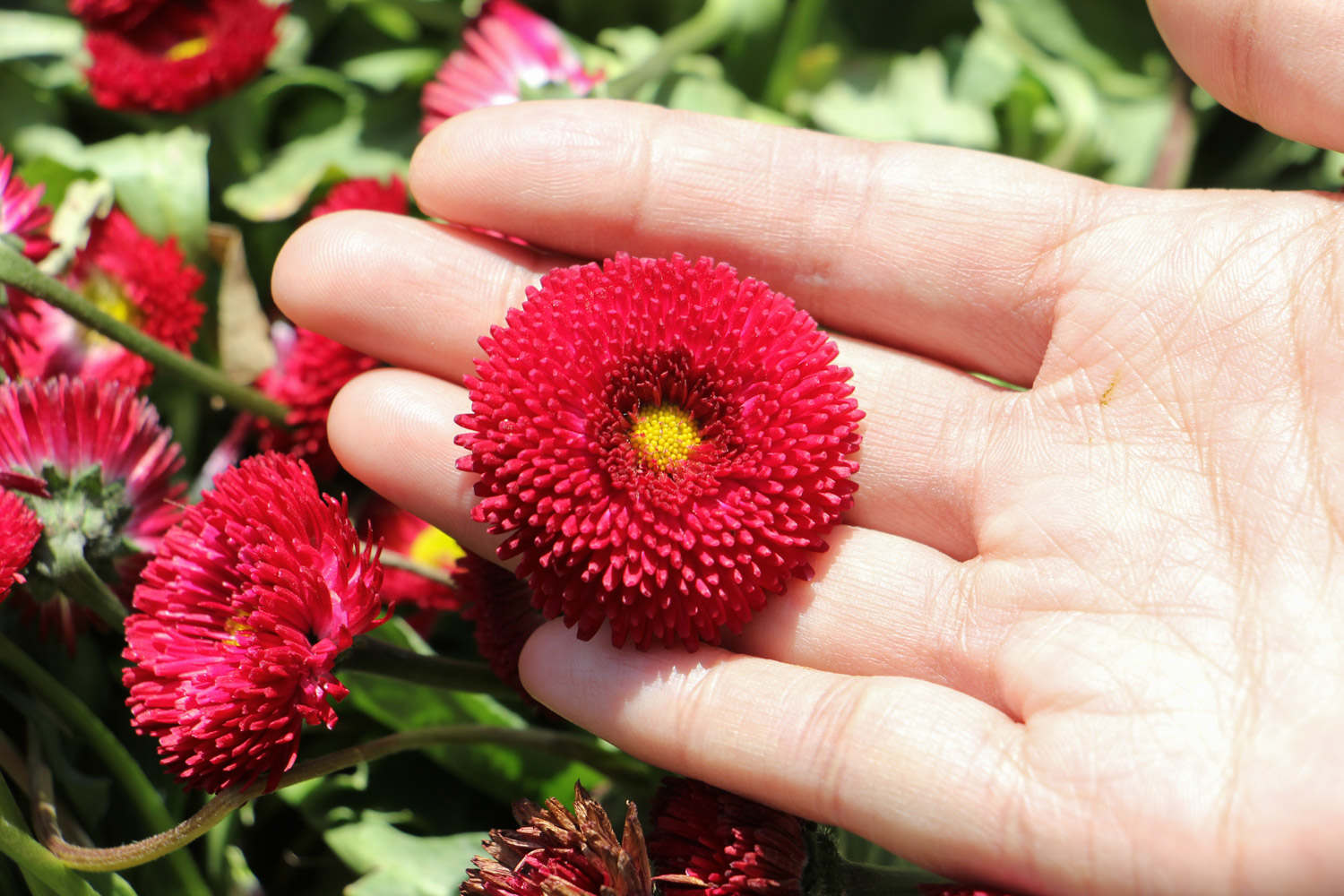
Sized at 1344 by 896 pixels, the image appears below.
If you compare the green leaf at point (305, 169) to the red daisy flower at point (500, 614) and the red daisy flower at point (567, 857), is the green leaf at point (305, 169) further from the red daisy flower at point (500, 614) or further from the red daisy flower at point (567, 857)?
the red daisy flower at point (567, 857)

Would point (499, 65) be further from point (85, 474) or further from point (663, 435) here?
point (85, 474)

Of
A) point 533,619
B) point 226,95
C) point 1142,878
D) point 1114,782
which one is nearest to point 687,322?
point 533,619

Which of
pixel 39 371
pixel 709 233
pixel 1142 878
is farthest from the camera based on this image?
pixel 39 371

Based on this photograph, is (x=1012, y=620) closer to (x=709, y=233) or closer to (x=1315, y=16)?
(x=709, y=233)

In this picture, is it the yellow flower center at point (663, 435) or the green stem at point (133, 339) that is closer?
the yellow flower center at point (663, 435)

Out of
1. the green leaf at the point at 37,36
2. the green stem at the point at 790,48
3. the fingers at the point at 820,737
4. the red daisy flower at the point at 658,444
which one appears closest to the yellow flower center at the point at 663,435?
the red daisy flower at the point at 658,444

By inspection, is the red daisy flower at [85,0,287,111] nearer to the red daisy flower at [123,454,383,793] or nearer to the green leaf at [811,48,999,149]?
the red daisy flower at [123,454,383,793]
